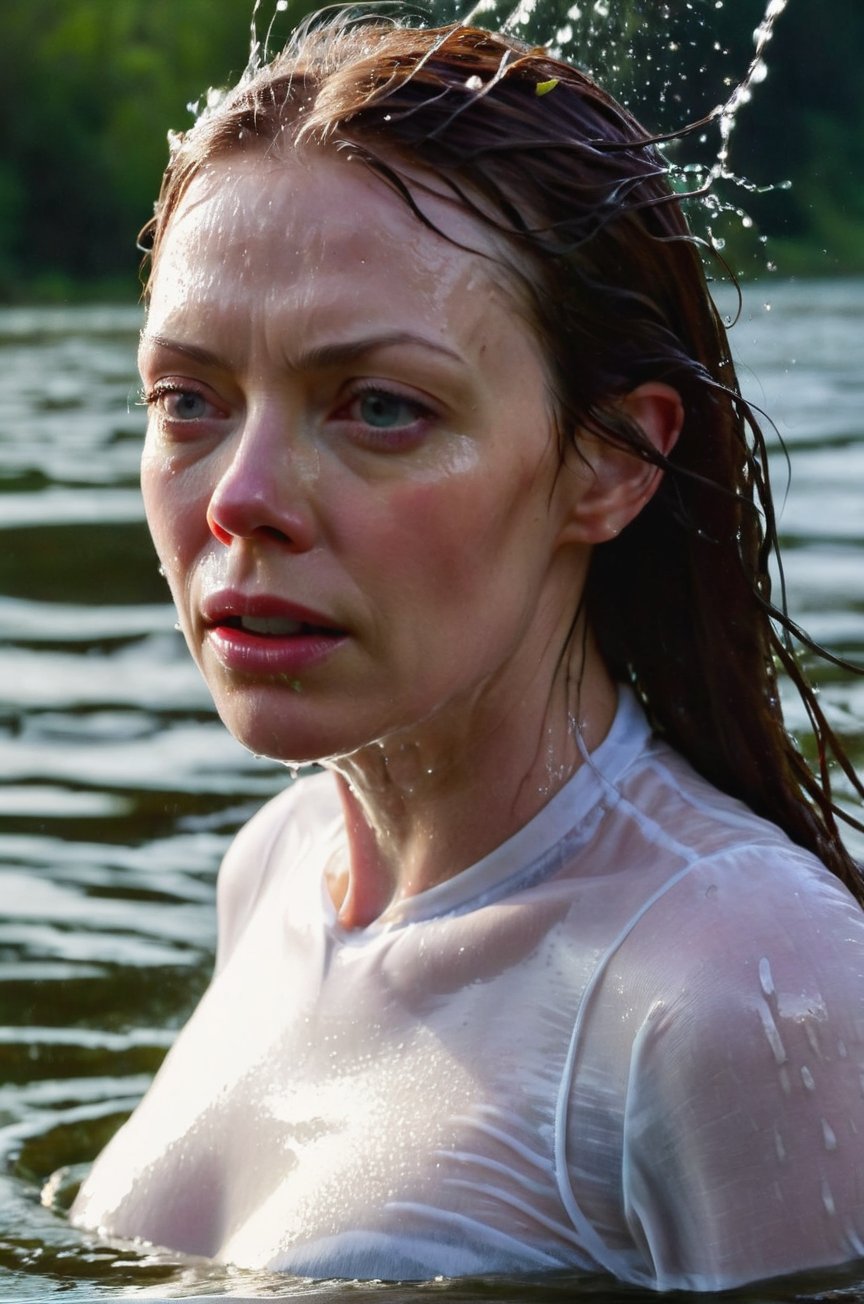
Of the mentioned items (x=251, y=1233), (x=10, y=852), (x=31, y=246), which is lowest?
(x=31, y=246)

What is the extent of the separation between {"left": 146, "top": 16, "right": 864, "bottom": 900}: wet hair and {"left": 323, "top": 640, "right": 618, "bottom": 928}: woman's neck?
4.8 inches

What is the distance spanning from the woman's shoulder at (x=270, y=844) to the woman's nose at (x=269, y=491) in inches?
32.8

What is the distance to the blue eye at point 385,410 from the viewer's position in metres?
2.33

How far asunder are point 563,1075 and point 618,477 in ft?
2.39

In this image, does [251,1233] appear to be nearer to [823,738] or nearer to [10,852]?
[823,738]

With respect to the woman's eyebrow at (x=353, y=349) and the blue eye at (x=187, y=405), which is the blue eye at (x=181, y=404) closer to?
the blue eye at (x=187, y=405)

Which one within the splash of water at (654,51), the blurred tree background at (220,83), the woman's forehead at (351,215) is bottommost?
the blurred tree background at (220,83)

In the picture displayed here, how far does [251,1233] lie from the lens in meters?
→ 2.47

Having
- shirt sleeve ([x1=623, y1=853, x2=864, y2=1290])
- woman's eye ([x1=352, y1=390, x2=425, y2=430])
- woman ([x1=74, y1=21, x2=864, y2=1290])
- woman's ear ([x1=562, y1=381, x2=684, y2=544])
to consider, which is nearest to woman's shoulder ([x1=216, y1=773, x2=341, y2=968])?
woman ([x1=74, y1=21, x2=864, y2=1290])

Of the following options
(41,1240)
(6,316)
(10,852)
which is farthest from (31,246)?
(41,1240)

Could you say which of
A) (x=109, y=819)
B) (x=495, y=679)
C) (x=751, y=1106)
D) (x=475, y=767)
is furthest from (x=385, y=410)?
(x=109, y=819)

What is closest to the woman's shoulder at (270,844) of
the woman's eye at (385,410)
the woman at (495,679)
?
the woman at (495,679)

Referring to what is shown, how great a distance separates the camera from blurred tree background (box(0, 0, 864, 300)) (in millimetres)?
3039

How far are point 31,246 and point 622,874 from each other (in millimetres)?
26524
